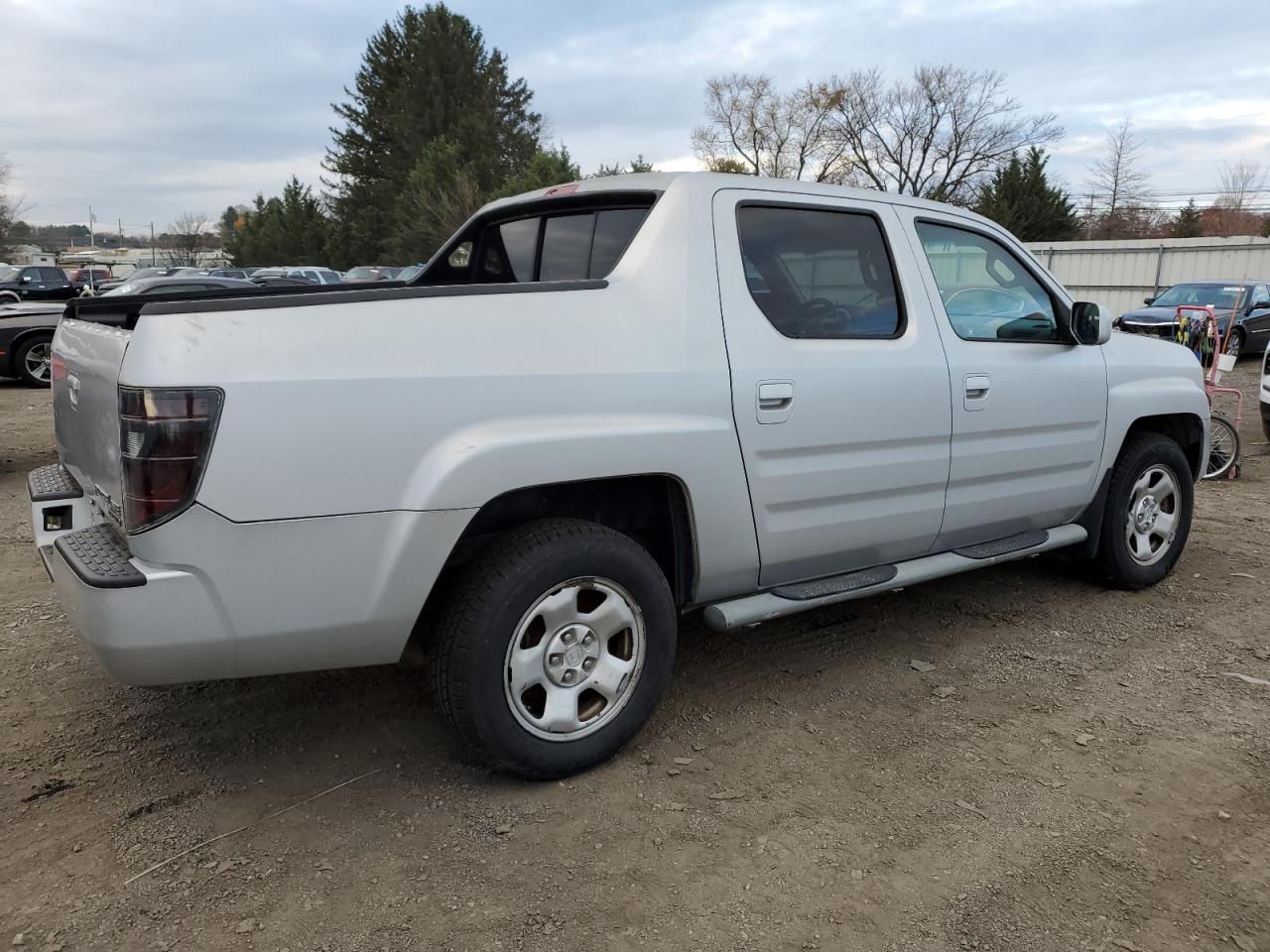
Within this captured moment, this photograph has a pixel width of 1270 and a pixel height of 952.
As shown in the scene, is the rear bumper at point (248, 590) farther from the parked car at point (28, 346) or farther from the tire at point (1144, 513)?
the parked car at point (28, 346)

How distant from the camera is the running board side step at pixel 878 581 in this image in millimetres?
3287

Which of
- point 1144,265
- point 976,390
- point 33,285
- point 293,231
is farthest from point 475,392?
point 293,231

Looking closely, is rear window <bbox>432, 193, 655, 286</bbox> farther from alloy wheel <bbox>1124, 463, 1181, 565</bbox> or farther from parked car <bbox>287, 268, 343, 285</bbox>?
parked car <bbox>287, 268, 343, 285</bbox>

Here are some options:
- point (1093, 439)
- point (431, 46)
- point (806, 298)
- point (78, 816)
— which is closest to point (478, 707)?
point (78, 816)

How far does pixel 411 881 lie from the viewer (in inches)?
101

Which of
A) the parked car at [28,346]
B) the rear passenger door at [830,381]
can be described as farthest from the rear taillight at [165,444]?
the parked car at [28,346]

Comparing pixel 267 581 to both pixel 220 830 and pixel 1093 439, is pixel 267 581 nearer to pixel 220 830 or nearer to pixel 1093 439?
pixel 220 830

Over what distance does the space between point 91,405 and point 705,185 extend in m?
2.08

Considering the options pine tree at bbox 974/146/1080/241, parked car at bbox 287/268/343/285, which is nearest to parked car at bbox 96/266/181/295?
parked car at bbox 287/268/343/285

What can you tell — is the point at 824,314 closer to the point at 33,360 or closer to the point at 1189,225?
the point at 33,360

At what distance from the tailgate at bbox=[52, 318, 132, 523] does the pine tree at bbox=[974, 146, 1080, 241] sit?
133 ft

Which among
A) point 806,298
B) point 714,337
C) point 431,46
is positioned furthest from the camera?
point 431,46

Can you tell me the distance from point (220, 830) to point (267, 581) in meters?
0.87

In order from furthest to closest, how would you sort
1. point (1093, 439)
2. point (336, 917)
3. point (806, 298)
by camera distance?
point (1093, 439), point (806, 298), point (336, 917)
